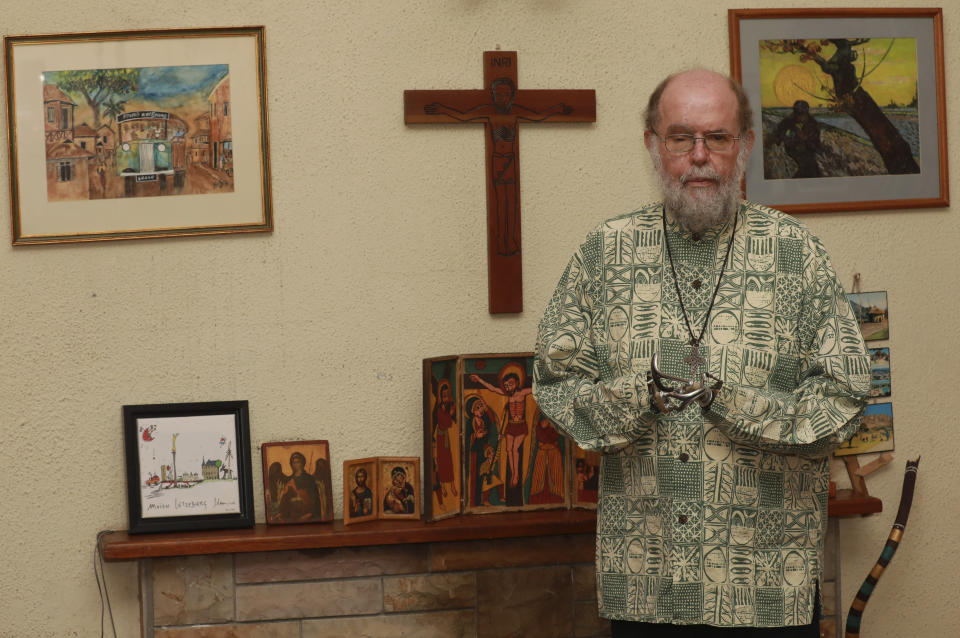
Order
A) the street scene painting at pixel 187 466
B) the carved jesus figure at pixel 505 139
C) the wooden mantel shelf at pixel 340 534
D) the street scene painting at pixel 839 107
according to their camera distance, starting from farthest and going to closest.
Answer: the street scene painting at pixel 839 107, the carved jesus figure at pixel 505 139, the street scene painting at pixel 187 466, the wooden mantel shelf at pixel 340 534

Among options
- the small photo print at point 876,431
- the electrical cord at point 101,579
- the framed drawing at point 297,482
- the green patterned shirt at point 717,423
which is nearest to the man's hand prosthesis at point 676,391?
the green patterned shirt at point 717,423

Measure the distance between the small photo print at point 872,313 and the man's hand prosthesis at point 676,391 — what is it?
→ 1.17 m

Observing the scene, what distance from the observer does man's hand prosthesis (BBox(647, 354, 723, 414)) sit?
1.66 metres

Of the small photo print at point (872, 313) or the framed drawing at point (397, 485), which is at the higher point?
the small photo print at point (872, 313)

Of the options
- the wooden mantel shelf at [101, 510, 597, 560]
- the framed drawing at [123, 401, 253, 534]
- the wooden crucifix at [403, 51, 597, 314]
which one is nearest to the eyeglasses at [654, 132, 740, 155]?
the wooden crucifix at [403, 51, 597, 314]

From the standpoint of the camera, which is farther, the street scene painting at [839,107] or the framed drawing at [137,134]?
the street scene painting at [839,107]

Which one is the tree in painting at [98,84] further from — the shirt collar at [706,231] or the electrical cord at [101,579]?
the shirt collar at [706,231]

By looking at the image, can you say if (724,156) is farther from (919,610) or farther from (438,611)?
(919,610)

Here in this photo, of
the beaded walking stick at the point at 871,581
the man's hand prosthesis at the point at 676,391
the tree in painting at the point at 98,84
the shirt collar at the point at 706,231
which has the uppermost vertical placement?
the tree in painting at the point at 98,84

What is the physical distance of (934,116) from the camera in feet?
8.96

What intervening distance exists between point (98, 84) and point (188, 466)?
967mm

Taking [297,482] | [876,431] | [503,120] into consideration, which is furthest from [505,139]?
[876,431]

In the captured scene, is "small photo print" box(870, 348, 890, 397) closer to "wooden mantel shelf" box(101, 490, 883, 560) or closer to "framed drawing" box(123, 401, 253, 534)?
"wooden mantel shelf" box(101, 490, 883, 560)

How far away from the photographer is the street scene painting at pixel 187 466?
96.8 inches
